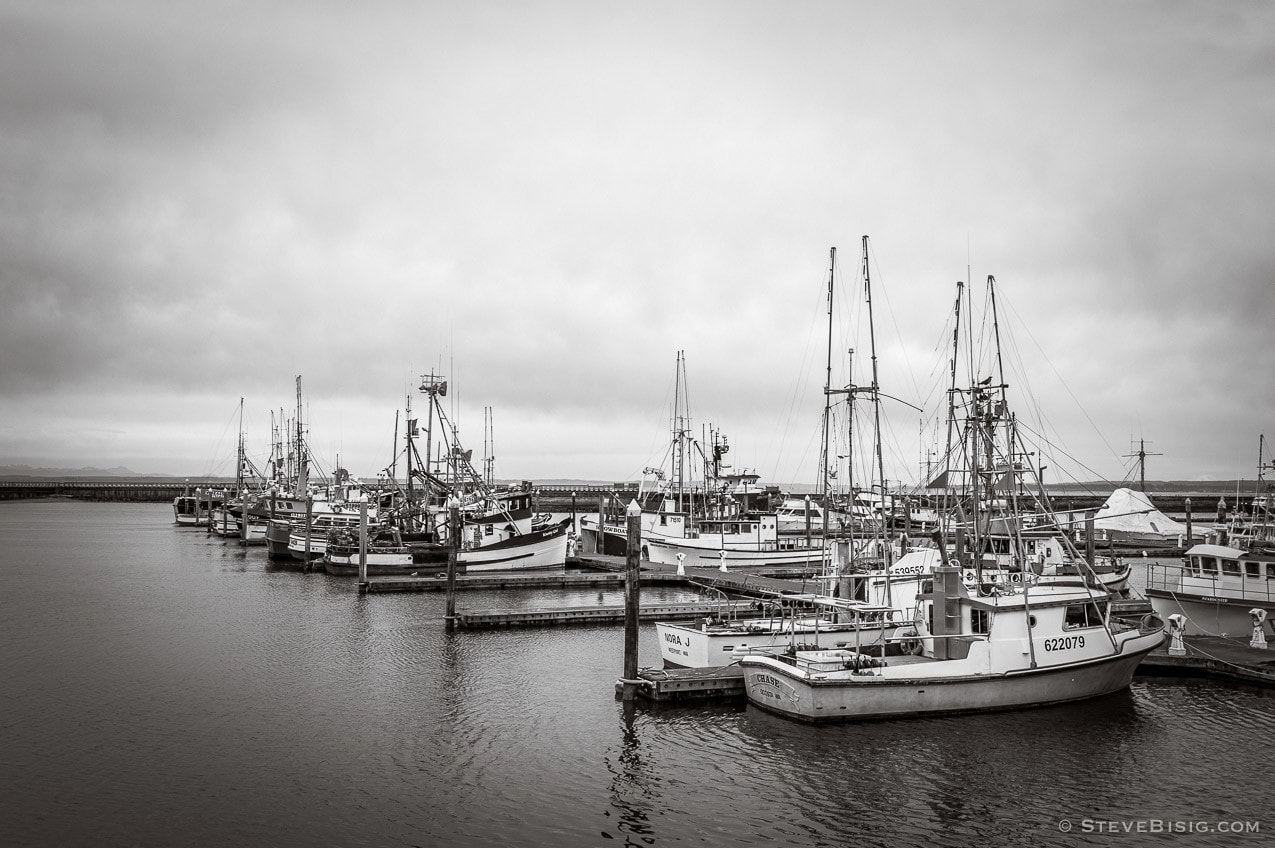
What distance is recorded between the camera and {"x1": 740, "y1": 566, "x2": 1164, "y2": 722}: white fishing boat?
835 inches

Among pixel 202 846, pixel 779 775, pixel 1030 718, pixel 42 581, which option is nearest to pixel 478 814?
pixel 202 846

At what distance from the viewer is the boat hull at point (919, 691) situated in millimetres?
21109

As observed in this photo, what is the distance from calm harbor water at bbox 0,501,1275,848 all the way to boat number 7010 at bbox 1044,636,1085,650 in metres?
1.67

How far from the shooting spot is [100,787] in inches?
693

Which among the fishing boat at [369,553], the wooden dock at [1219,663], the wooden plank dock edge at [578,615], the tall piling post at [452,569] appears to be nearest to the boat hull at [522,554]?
the fishing boat at [369,553]

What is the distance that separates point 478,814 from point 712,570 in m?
35.8

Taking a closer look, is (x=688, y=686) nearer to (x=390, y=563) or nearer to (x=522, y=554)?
(x=390, y=563)

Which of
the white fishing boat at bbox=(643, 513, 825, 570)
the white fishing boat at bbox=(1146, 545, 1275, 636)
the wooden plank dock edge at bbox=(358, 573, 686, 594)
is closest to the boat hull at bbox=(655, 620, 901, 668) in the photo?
the white fishing boat at bbox=(1146, 545, 1275, 636)

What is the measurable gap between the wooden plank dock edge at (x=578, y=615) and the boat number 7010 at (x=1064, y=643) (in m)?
12.8

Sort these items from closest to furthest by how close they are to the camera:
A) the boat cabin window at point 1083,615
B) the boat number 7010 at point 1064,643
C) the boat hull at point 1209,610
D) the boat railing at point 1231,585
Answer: the boat number 7010 at point 1064,643
the boat cabin window at point 1083,615
the boat railing at point 1231,585
the boat hull at point 1209,610

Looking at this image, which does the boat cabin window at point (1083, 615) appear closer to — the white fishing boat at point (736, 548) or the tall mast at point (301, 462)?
the white fishing boat at point (736, 548)

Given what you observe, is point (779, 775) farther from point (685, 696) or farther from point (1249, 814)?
point (1249, 814)

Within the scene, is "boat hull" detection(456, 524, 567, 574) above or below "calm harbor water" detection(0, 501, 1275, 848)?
above

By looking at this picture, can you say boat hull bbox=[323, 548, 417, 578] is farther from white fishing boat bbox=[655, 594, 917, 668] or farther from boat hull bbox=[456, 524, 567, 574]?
white fishing boat bbox=[655, 594, 917, 668]
